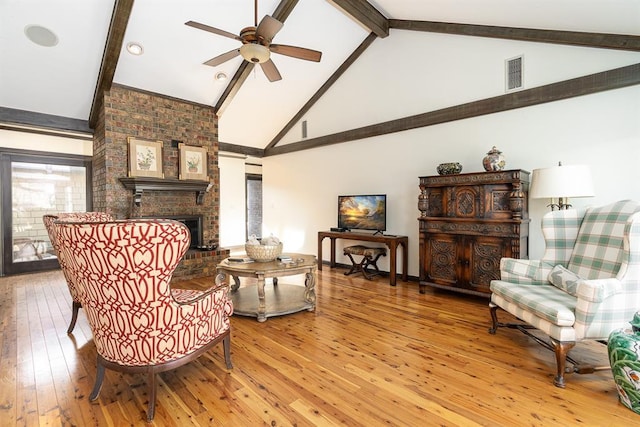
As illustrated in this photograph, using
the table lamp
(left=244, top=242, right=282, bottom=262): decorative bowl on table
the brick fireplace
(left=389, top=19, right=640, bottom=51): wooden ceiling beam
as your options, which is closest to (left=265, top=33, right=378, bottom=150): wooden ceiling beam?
(left=389, top=19, right=640, bottom=51): wooden ceiling beam

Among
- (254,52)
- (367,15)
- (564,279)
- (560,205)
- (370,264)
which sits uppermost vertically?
(367,15)

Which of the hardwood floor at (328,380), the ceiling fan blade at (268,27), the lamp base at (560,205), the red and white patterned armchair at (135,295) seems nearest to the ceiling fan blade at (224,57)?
the ceiling fan blade at (268,27)

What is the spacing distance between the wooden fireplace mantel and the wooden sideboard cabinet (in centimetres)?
369

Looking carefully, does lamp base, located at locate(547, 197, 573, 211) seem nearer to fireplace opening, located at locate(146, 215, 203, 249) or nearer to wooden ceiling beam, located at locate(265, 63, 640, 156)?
wooden ceiling beam, located at locate(265, 63, 640, 156)

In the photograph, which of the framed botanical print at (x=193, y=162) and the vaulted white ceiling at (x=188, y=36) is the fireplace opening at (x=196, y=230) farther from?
the vaulted white ceiling at (x=188, y=36)

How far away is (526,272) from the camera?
8.75ft

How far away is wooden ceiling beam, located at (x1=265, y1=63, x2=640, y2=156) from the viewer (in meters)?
2.98

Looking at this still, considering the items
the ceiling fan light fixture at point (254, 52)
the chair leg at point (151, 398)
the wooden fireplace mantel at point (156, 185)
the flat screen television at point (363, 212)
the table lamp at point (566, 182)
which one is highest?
the ceiling fan light fixture at point (254, 52)

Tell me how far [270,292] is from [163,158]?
9.67 ft

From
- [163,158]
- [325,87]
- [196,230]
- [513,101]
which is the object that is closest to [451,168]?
[513,101]

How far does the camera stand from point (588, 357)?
7.53 ft

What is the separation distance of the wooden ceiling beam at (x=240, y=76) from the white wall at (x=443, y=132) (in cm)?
170

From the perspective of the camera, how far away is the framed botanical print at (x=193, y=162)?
505 centimetres

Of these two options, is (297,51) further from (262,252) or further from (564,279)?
(564,279)
